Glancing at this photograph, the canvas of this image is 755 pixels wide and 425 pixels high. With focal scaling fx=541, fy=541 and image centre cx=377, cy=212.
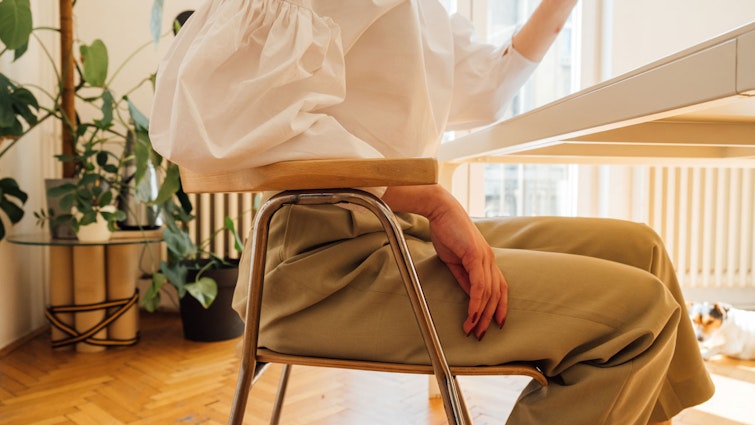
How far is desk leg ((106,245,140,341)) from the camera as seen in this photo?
1.92 metres

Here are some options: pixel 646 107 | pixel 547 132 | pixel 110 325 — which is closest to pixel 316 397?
pixel 110 325

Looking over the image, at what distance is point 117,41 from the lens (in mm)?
2326

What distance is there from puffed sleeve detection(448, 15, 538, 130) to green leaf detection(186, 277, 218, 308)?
1.13 meters

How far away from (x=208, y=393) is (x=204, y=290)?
15.6 inches

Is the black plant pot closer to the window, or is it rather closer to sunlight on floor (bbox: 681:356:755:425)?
the window

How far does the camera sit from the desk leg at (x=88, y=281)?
186 cm

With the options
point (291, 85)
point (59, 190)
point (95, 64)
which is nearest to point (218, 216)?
point (59, 190)

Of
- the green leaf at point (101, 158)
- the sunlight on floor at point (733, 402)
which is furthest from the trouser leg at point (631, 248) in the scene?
the green leaf at point (101, 158)

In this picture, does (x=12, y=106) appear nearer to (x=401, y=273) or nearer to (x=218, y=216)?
(x=218, y=216)

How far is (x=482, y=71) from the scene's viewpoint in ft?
3.38

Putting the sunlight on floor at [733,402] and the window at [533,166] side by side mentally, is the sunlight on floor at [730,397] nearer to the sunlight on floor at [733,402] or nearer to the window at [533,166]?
the sunlight on floor at [733,402]

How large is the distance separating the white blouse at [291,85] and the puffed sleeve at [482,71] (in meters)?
0.33

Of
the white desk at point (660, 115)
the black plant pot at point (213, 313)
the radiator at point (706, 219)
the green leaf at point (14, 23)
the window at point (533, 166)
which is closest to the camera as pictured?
the white desk at point (660, 115)

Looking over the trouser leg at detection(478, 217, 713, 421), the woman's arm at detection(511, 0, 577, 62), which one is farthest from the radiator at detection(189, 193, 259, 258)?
the trouser leg at detection(478, 217, 713, 421)
